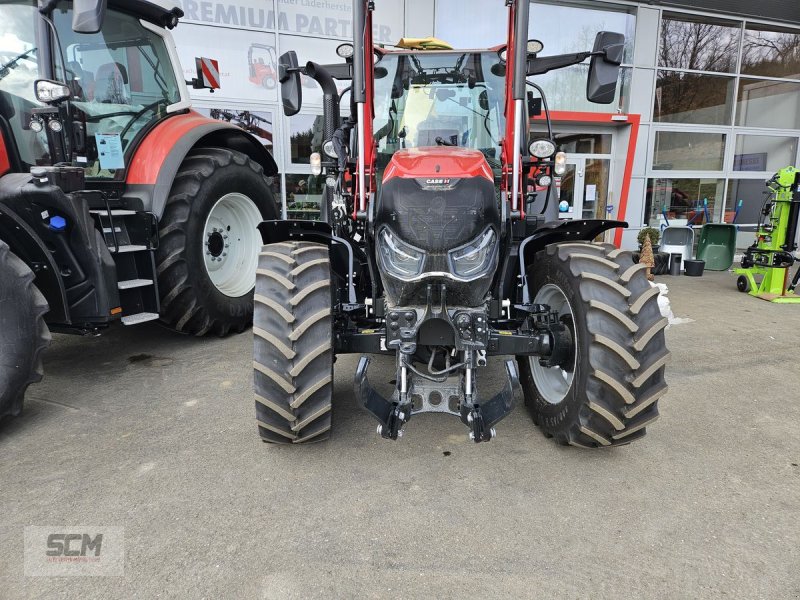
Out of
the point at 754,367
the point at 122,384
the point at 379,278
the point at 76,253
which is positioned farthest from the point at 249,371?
the point at 754,367

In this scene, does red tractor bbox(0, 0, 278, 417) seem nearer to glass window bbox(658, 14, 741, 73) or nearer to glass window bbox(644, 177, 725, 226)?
glass window bbox(644, 177, 725, 226)

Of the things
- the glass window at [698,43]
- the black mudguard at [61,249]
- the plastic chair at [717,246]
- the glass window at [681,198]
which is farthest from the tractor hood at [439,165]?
the glass window at [698,43]

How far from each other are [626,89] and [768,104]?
13.1ft

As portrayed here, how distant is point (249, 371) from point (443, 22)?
24.5 feet

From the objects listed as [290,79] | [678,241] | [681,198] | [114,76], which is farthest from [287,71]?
[681,198]

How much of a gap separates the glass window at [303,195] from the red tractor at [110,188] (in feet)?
11.3

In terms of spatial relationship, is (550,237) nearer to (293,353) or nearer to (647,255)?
(293,353)

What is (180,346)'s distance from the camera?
484 cm

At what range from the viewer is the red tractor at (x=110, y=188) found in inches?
129

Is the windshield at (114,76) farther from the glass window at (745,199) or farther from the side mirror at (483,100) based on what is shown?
the glass window at (745,199)

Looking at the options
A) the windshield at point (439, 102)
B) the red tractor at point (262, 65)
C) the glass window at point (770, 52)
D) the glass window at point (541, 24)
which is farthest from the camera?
the glass window at point (770, 52)

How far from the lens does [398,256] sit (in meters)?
2.69

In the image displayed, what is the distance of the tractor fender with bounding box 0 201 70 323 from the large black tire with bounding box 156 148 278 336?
85 cm

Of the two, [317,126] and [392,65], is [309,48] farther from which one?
[392,65]
